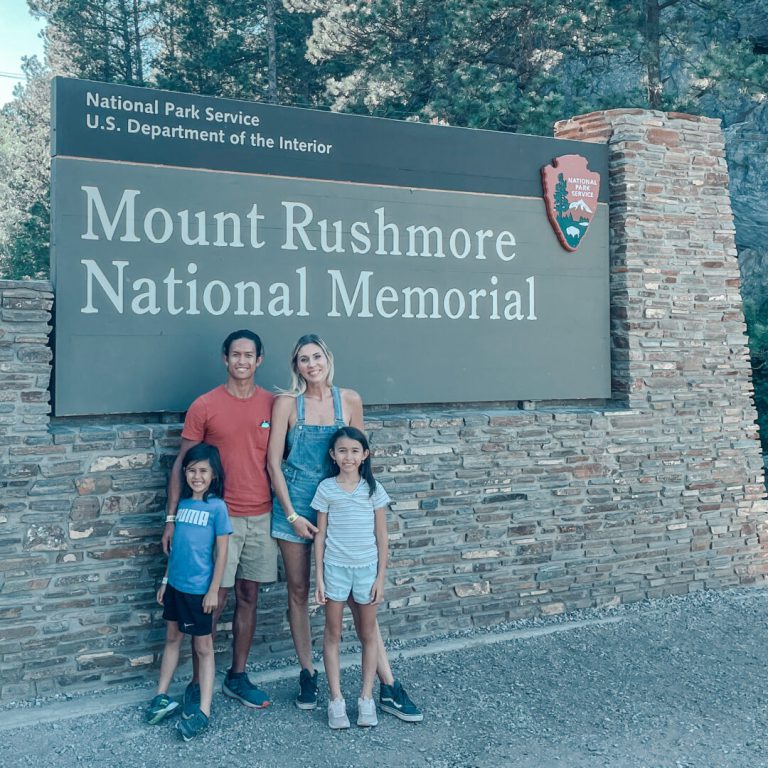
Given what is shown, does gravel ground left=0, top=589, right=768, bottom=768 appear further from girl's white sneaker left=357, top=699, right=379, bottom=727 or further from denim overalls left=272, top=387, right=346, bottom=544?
denim overalls left=272, top=387, right=346, bottom=544

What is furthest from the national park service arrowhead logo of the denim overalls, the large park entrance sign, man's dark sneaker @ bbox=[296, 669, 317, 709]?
man's dark sneaker @ bbox=[296, 669, 317, 709]

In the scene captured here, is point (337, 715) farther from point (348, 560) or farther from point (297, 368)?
point (297, 368)

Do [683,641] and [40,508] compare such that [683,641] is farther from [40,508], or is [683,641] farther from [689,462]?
[40,508]

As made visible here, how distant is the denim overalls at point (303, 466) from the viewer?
15.0ft

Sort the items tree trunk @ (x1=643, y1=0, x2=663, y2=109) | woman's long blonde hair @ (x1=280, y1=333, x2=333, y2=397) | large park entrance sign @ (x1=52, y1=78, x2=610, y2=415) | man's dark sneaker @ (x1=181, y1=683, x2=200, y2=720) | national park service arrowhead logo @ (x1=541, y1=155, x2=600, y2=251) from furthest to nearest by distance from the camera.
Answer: tree trunk @ (x1=643, y1=0, x2=663, y2=109) → national park service arrowhead logo @ (x1=541, y1=155, x2=600, y2=251) → large park entrance sign @ (x1=52, y1=78, x2=610, y2=415) → woman's long blonde hair @ (x1=280, y1=333, x2=333, y2=397) → man's dark sneaker @ (x1=181, y1=683, x2=200, y2=720)

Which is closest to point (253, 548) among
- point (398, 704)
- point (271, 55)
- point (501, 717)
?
point (398, 704)

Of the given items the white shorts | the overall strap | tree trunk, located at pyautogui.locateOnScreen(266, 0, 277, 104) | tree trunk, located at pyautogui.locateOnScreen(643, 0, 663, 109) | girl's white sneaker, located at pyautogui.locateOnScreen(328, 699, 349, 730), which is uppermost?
tree trunk, located at pyautogui.locateOnScreen(266, 0, 277, 104)

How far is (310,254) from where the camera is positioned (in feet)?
18.1

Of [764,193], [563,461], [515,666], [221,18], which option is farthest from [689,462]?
[221,18]

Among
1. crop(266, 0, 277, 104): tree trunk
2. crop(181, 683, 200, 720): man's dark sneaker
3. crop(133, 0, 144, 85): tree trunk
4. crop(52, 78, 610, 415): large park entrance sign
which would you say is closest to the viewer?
crop(181, 683, 200, 720): man's dark sneaker

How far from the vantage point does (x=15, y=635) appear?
183 inches

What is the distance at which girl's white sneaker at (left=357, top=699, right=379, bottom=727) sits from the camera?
4.29 metres

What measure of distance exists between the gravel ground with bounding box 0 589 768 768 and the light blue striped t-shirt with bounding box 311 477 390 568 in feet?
2.66

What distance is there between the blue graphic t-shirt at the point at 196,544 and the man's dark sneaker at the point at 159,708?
1.88 ft
